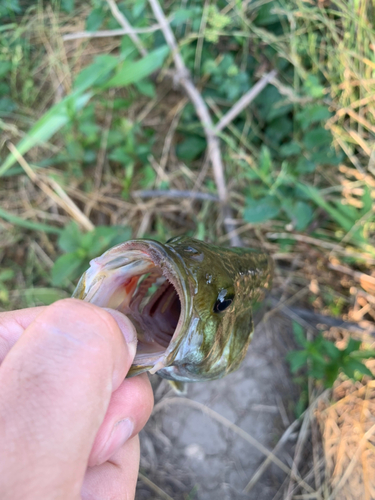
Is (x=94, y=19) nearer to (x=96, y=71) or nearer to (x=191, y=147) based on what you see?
(x=96, y=71)

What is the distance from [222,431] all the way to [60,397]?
229 centimetres

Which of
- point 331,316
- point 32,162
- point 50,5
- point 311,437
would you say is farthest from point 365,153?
point 50,5

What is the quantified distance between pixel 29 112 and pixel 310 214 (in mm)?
2999

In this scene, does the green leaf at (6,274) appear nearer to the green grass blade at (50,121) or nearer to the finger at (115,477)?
the green grass blade at (50,121)

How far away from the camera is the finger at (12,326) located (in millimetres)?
1539

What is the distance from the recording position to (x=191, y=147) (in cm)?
341

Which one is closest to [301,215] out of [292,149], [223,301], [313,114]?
[292,149]

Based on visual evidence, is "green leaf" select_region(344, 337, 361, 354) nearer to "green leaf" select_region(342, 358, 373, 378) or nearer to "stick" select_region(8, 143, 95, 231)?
"green leaf" select_region(342, 358, 373, 378)

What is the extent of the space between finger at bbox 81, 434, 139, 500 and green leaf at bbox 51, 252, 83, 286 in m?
1.42

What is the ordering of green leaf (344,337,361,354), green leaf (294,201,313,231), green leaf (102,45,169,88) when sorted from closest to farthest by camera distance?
1. green leaf (344,337,361,354)
2. green leaf (294,201,313,231)
3. green leaf (102,45,169,88)

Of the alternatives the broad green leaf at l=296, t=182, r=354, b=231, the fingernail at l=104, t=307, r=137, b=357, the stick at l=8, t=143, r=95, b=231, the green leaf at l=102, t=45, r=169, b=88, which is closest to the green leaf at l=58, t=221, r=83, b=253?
the stick at l=8, t=143, r=95, b=231

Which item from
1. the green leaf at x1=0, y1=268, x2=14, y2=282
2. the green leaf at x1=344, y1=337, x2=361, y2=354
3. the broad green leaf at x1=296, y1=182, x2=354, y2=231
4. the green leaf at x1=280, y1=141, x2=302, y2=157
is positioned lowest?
the green leaf at x1=344, y1=337, x2=361, y2=354

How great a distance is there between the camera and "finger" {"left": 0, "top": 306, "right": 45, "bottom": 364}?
5.05ft

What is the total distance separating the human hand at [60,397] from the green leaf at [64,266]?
4.91 feet
